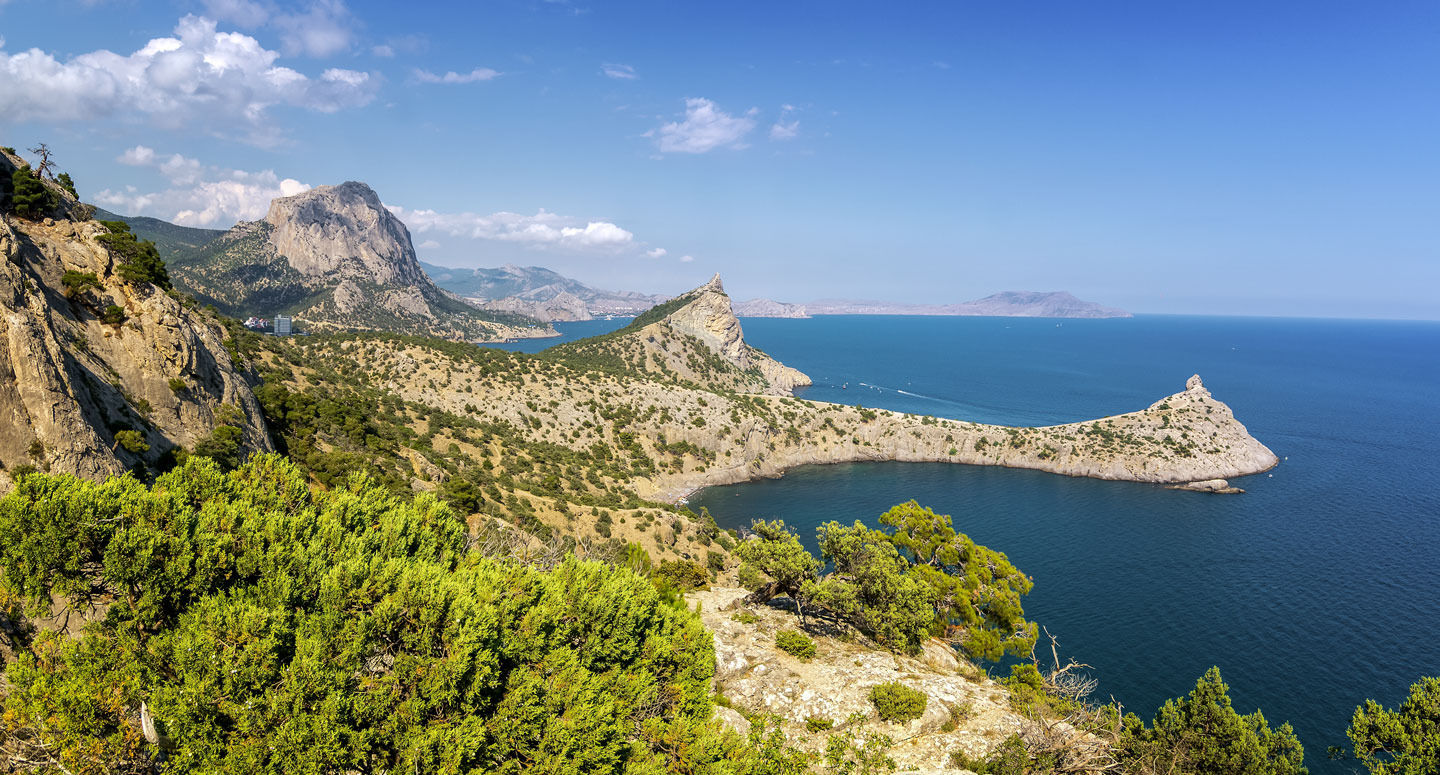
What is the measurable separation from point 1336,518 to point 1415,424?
96528 millimetres

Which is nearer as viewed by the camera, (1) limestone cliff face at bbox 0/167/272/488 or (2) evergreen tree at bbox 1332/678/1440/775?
(1) limestone cliff face at bbox 0/167/272/488

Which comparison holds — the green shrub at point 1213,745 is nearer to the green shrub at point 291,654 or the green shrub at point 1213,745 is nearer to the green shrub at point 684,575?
the green shrub at point 291,654

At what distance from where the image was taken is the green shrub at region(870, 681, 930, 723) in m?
24.0

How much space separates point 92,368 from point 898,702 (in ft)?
117

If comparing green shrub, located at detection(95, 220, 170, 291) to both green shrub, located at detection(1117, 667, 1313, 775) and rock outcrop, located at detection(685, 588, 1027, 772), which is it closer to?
rock outcrop, located at detection(685, 588, 1027, 772)

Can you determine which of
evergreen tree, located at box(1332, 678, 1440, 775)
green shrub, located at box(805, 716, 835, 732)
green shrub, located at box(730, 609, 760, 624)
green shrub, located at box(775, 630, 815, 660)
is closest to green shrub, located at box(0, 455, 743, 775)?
green shrub, located at box(805, 716, 835, 732)

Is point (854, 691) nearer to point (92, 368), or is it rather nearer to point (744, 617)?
point (744, 617)

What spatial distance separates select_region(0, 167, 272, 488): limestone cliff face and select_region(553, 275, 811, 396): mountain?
106920 mm

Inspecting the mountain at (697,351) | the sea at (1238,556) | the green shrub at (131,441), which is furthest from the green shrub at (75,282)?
the mountain at (697,351)

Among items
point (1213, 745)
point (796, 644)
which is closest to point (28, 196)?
point (796, 644)

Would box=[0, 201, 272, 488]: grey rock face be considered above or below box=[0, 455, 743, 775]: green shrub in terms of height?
above

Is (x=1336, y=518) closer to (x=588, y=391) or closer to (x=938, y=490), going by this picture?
(x=938, y=490)

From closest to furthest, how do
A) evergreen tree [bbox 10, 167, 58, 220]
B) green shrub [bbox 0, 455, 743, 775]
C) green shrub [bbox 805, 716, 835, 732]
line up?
1. green shrub [bbox 0, 455, 743, 775]
2. green shrub [bbox 805, 716, 835, 732]
3. evergreen tree [bbox 10, 167, 58, 220]

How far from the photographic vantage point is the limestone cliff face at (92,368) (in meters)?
17.3
